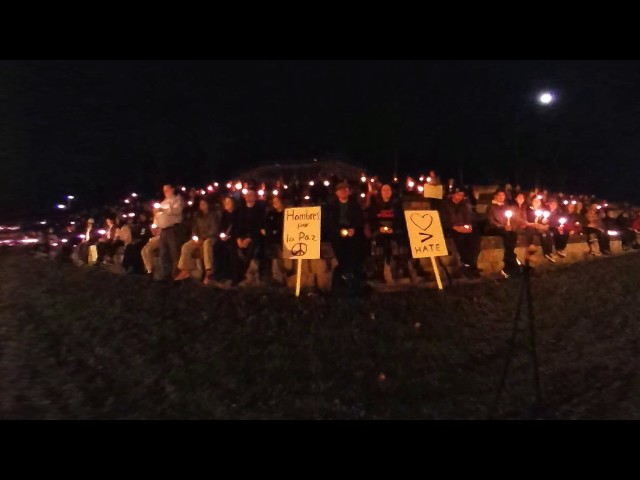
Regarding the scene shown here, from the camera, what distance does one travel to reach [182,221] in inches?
492

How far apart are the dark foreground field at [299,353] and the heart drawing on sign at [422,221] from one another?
1133 mm

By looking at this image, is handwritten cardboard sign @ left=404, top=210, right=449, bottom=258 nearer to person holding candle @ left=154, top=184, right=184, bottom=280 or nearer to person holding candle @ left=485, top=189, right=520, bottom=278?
person holding candle @ left=485, top=189, right=520, bottom=278

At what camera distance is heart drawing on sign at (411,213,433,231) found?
12047 mm

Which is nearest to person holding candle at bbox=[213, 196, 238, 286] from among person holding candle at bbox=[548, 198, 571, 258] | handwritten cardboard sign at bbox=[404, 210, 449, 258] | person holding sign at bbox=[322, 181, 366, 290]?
person holding sign at bbox=[322, 181, 366, 290]

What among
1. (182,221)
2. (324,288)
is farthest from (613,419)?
(182,221)

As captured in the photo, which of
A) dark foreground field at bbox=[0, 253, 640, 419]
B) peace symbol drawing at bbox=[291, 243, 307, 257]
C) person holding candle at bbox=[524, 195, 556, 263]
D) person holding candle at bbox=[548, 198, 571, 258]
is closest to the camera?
dark foreground field at bbox=[0, 253, 640, 419]

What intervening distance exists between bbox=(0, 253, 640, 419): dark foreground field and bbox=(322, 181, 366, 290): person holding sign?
465 millimetres

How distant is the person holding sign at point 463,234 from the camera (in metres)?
12.6

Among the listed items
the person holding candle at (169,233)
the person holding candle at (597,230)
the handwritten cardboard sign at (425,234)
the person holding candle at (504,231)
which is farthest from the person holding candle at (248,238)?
the person holding candle at (597,230)

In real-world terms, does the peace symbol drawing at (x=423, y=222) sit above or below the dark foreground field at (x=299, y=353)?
above

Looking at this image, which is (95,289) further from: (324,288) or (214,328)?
(324,288)

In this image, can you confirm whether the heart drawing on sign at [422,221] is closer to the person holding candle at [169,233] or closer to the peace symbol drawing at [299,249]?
the peace symbol drawing at [299,249]

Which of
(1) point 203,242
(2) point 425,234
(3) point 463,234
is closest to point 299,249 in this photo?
(1) point 203,242

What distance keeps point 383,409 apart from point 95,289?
5.89m
